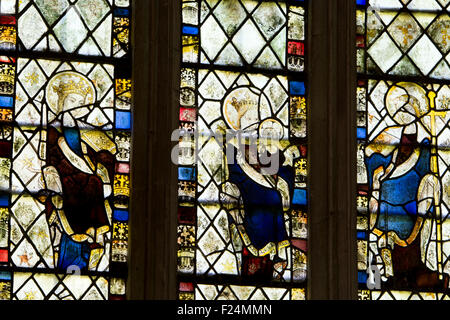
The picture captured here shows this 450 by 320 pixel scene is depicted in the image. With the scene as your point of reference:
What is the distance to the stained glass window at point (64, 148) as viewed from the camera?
10430mm

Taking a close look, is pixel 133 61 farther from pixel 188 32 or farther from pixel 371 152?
pixel 371 152

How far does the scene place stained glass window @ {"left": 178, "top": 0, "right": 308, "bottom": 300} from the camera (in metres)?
10.6

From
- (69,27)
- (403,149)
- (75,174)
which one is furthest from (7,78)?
(403,149)

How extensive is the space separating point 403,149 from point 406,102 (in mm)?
320

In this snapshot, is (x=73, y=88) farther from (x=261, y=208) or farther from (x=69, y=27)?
(x=261, y=208)

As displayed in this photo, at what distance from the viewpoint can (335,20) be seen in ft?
36.1

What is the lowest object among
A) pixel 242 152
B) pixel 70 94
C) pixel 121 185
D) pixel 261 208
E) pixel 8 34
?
pixel 261 208

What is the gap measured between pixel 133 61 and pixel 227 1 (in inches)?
31.8

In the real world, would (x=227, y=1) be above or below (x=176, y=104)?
above

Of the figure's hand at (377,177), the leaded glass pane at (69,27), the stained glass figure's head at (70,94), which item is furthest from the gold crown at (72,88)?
the figure's hand at (377,177)

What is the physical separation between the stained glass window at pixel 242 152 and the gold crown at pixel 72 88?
23.7 inches

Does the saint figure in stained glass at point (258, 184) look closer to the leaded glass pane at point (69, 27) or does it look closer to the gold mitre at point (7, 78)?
the leaded glass pane at point (69, 27)

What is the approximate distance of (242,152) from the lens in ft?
35.6
